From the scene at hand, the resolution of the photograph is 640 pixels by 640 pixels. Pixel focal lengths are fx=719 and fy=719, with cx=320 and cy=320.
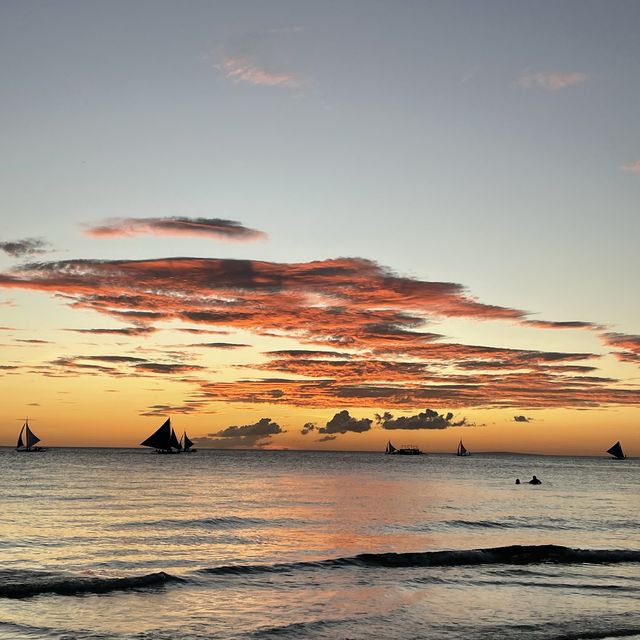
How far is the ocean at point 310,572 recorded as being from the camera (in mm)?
27000

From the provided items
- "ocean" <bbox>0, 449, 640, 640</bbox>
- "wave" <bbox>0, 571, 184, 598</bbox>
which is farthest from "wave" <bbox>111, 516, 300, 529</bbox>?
"wave" <bbox>0, 571, 184, 598</bbox>

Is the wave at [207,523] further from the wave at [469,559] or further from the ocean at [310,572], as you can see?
the wave at [469,559]

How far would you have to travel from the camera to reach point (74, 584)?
109 ft

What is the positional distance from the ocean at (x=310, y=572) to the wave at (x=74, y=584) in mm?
91

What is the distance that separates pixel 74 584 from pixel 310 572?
11.9 meters

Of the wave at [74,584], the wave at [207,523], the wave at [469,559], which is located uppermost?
the wave at [74,584]

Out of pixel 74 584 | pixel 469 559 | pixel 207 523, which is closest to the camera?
pixel 74 584

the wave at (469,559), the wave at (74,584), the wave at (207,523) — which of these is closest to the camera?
the wave at (74,584)

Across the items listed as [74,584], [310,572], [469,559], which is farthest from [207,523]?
[74,584]

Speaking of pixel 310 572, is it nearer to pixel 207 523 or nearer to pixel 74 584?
pixel 74 584

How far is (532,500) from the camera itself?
304 feet

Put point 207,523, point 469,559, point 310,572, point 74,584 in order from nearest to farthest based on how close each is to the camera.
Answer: point 74,584 < point 310,572 < point 469,559 < point 207,523

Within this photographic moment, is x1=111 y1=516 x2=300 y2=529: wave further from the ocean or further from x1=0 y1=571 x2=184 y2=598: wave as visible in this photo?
x1=0 y1=571 x2=184 y2=598: wave

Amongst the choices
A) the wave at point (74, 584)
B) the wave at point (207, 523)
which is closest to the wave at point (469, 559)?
the wave at point (74, 584)
